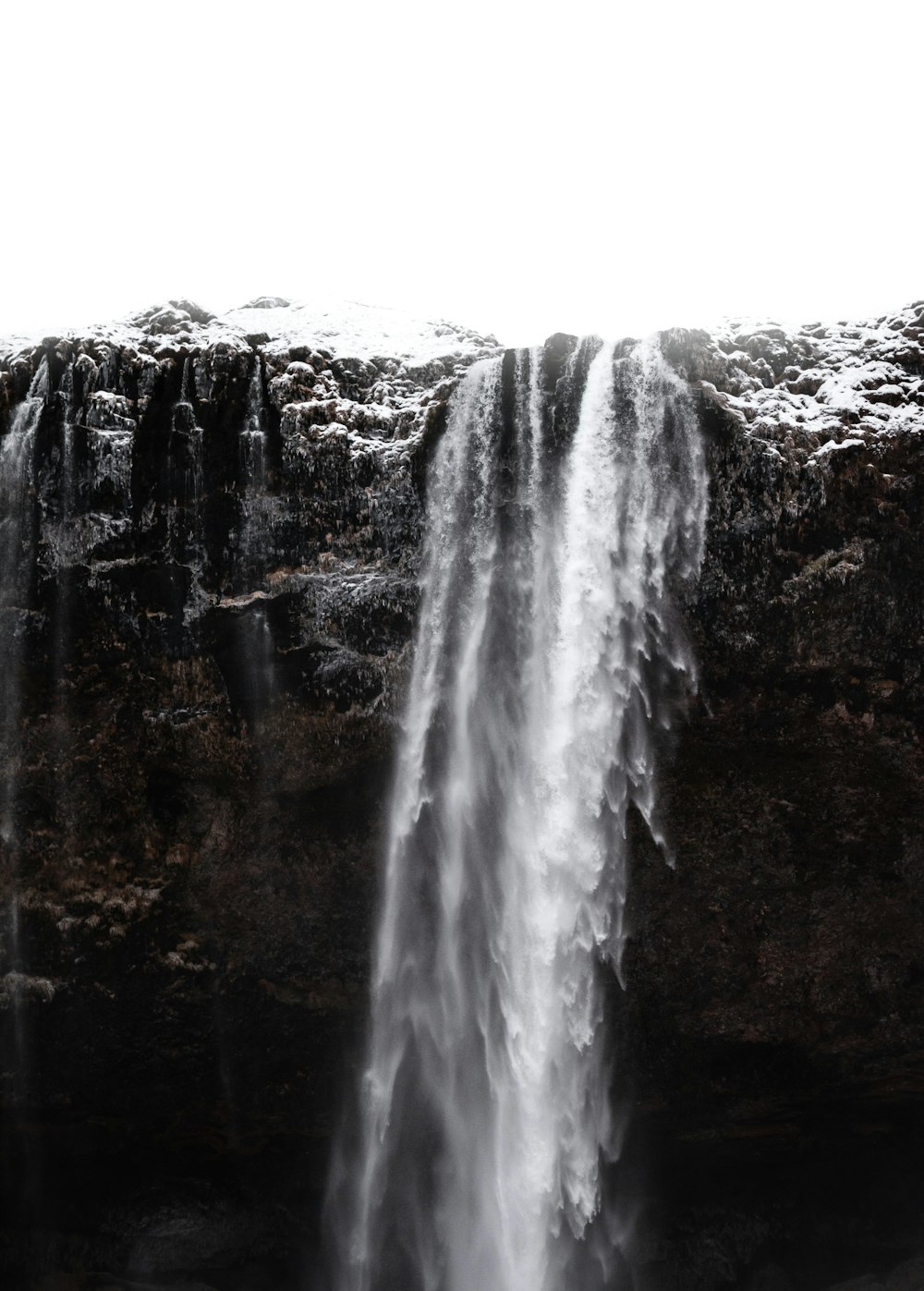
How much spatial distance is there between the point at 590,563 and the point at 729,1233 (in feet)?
29.3

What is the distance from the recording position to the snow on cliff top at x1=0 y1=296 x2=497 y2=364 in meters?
14.2

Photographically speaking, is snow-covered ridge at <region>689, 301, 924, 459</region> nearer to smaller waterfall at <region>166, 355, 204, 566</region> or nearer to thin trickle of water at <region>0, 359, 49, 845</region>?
smaller waterfall at <region>166, 355, 204, 566</region>

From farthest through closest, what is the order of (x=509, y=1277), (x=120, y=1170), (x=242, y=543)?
(x=120, y=1170) < (x=242, y=543) < (x=509, y=1277)

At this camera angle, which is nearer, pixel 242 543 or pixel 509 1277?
pixel 509 1277

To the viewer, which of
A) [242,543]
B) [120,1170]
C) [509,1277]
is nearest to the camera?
[509,1277]

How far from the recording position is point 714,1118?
48.8ft

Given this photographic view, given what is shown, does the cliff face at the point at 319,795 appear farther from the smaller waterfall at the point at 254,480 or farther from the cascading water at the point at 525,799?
the cascading water at the point at 525,799

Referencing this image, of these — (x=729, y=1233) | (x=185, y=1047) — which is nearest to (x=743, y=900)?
(x=729, y=1233)

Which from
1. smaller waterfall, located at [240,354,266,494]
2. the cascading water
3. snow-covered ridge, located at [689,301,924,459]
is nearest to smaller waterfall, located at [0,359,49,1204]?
smaller waterfall, located at [240,354,266,494]

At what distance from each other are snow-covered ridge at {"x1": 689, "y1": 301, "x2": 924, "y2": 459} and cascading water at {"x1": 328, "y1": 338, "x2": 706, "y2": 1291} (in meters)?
0.74

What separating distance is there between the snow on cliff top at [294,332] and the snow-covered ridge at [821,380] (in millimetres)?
3153

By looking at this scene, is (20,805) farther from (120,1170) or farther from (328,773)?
(120,1170)

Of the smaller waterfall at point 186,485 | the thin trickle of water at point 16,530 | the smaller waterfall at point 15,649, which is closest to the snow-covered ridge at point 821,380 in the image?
the smaller waterfall at point 186,485

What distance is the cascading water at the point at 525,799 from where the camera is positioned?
1348 centimetres
